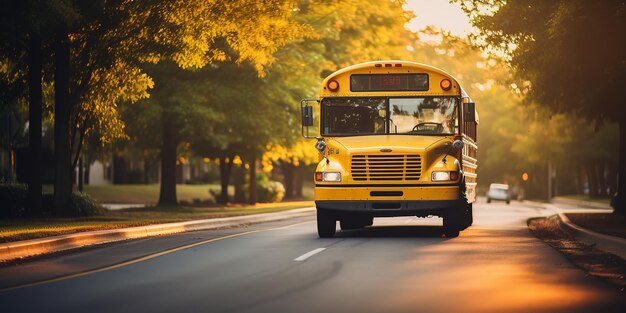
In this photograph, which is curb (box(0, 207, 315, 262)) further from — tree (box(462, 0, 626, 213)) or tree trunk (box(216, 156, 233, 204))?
tree trunk (box(216, 156, 233, 204))

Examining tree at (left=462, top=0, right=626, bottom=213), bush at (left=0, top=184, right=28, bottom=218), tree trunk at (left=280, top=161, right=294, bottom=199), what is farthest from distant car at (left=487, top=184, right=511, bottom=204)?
bush at (left=0, top=184, right=28, bottom=218)

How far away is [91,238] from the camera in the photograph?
2141 cm

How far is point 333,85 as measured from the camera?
21.3 metres

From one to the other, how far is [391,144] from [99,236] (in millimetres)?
6488

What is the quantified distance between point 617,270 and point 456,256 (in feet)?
A: 8.41

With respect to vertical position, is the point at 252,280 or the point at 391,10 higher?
the point at 391,10

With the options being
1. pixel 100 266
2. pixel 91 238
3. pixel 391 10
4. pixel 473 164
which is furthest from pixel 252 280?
pixel 391 10

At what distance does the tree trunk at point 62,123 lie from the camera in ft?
91.7

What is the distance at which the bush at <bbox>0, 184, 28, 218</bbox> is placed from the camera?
93.8 feet

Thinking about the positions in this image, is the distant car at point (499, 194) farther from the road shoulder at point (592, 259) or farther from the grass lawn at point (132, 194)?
the road shoulder at point (592, 259)

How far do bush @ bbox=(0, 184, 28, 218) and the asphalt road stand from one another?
375 inches

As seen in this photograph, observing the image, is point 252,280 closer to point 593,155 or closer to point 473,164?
point 473,164

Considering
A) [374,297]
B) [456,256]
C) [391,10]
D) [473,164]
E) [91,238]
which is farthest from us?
[391,10]

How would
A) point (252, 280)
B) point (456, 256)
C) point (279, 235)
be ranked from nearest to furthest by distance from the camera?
point (252, 280) → point (456, 256) → point (279, 235)
